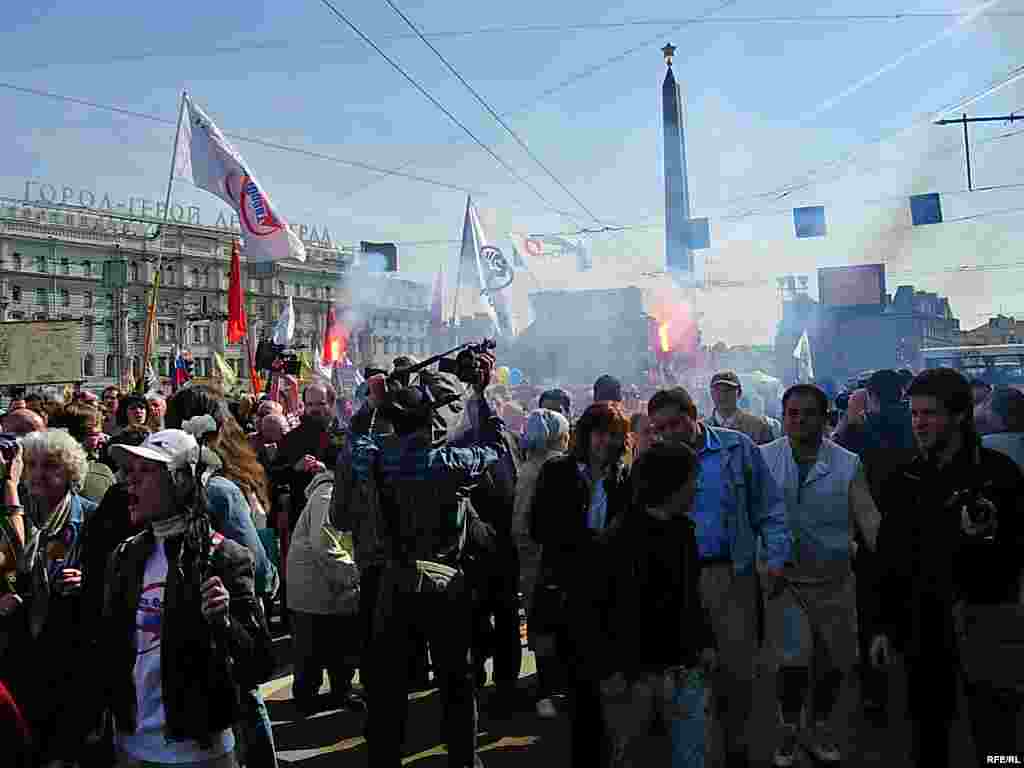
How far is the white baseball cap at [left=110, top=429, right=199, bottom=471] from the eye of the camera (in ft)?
9.84

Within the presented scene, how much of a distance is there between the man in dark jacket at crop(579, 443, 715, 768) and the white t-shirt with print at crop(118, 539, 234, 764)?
1301mm

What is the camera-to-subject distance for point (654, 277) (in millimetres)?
33719

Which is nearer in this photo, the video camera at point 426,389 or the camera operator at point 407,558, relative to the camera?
the camera operator at point 407,558

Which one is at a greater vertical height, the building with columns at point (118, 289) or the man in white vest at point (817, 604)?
the building with columns at point (118, 289)

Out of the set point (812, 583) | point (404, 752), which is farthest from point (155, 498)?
point (812, 583)

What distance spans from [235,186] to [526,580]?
8.79m

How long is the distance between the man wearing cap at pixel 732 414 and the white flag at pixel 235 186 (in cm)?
619

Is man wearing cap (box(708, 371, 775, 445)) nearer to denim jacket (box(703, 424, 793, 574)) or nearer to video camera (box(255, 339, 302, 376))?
denim jacket (box(703, 424, 793, 574))

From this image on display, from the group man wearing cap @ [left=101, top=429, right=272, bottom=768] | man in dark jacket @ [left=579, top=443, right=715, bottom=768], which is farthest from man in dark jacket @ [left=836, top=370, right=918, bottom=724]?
man wearing cap @ [left=101, top=429, right=272, bottom=768]

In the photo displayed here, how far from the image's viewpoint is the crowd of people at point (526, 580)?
3.00 metres

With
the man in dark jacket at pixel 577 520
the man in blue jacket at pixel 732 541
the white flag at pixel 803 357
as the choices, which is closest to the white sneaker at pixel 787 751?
the man in blue jacket at pixel 732 541

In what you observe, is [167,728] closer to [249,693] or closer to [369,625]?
[249,693]

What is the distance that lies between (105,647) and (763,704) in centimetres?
364

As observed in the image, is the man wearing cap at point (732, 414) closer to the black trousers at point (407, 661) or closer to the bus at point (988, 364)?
the black trousers at point (407, 661)
